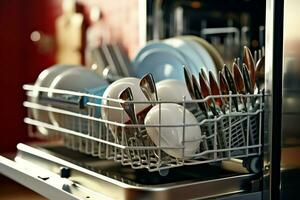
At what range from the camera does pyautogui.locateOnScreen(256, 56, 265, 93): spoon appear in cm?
73

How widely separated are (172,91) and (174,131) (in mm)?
114

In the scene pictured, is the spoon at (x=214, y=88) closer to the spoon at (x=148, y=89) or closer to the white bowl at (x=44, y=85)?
the spoon at (x=148, y=89)

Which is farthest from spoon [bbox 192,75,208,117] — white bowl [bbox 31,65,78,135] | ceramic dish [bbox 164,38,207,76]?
white bowl [bbox 31,65,78,135]

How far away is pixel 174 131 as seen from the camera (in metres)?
0.64

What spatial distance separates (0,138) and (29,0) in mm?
711

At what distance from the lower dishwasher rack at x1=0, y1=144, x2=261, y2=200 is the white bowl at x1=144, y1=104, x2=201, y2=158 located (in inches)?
1.7

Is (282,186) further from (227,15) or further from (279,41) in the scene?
(227,15)

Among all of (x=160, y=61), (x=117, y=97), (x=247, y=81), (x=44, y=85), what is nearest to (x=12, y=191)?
(x=44, y=85)

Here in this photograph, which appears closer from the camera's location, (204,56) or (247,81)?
(247,81)

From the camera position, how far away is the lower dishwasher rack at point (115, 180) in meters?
0.63

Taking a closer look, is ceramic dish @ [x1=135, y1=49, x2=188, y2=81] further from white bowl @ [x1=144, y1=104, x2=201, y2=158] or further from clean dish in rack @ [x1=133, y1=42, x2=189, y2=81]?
white bowl @ [x1=144, y1=104, x2=201, y2=158]

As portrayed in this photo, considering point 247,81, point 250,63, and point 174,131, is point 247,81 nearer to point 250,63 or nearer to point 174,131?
point 250,63

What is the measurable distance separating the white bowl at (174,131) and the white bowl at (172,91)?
0.23ft

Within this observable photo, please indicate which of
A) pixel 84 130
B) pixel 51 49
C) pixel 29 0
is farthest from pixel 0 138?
pixel 84 130
